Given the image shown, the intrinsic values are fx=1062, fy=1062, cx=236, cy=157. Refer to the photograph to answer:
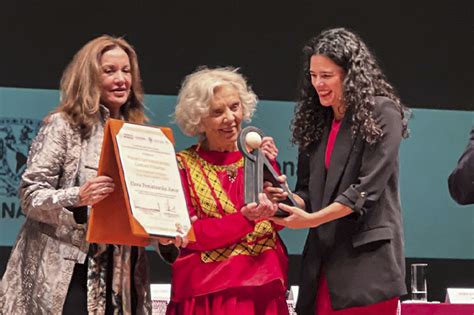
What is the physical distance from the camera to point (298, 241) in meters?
5.76

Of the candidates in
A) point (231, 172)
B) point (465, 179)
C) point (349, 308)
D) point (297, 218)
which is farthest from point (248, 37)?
point (465, 179)

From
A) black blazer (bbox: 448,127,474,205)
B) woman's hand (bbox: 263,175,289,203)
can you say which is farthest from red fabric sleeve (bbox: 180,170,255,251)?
black blazer (bbox: 448,127,474,205)

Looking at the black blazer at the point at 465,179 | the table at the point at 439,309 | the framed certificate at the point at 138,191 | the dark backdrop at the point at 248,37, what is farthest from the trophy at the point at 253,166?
the dark backdrop at the point at 248,37

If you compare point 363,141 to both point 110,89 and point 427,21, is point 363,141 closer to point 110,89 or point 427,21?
point 110,89

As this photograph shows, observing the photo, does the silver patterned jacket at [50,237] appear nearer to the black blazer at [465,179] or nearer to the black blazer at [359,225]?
the black blazer at [359,225]

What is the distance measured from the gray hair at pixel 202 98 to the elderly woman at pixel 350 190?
328 millimetres

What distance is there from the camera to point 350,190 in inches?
139

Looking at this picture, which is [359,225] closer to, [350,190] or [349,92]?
[350,190]

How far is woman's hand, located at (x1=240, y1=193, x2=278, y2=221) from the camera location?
3.60m

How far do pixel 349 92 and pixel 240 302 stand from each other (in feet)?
2.78

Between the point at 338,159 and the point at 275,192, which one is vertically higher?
the point at 338,159

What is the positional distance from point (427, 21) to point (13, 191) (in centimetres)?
245

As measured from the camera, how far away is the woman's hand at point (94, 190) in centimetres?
354

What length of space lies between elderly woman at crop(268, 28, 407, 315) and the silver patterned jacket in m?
0.69
